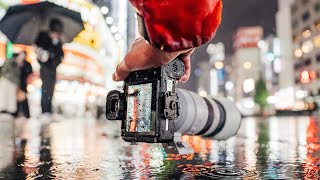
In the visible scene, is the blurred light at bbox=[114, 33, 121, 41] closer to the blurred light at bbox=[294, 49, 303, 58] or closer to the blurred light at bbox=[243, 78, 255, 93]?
the blurred light at bbox=[294, 49, 303, 58]

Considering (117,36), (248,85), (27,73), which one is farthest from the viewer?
(248,85)

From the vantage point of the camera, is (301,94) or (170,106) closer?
(170,106)

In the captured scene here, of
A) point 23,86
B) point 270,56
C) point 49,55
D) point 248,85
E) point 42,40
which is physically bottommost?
point 23,86

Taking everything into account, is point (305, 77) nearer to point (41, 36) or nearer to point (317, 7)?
point (317, 7)

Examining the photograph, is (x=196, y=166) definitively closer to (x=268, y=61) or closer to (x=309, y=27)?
(x=309, y=27)

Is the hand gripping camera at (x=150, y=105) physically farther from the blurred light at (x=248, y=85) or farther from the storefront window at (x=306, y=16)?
the blurred light at (x=248, y=85)

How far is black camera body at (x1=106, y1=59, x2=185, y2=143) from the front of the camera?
1654 mm

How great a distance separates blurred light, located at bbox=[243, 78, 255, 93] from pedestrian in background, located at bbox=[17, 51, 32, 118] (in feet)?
277

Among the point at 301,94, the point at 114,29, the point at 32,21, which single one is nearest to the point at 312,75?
the point at 301,94

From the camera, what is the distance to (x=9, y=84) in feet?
29.3

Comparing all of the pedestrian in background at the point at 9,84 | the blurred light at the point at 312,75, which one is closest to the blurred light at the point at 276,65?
the blurred light at the point at 312,75

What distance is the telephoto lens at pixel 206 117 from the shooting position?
209 centimetres

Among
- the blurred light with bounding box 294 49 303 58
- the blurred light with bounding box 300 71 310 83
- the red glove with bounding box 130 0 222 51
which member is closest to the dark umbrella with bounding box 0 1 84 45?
the red glove with bounding box 130 0 222 51

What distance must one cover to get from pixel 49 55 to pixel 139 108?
5.83m
